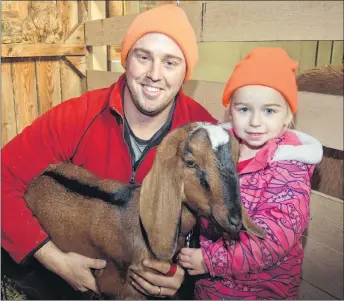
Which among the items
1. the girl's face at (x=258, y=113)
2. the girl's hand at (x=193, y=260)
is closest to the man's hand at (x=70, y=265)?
the girl's hand at (x=193, y=260)

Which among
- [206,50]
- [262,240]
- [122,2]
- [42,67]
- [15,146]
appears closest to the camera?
[262,240]

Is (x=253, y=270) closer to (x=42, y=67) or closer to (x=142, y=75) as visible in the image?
(x=142, y=75)

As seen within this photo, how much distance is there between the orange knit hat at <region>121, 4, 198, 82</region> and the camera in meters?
0.98

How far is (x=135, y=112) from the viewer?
1147mm

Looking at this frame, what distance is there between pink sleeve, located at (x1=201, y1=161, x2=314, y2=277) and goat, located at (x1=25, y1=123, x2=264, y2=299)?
2.7 inches

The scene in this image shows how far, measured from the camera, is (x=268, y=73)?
3.07 feet

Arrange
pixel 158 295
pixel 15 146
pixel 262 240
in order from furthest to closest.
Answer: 1. pixel 15 146
2. pixel 158 295
3. pixel 262 240

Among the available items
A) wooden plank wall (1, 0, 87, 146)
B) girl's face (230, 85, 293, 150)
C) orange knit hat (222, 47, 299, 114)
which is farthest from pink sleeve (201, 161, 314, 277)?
wooden plank wall (1, 0, 87, 146)

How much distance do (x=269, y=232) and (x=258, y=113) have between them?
30 centimetres

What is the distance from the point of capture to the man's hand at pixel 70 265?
1069 millimetres

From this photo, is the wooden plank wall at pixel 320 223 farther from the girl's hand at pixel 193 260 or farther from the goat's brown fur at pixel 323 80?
the girl's hand at pixel 193 260

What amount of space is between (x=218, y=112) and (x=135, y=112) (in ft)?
1.13

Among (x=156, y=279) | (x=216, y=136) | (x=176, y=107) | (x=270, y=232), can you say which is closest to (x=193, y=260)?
(x=156, y=279)

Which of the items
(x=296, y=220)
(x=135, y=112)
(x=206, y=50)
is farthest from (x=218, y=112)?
(x=206, y=50)
